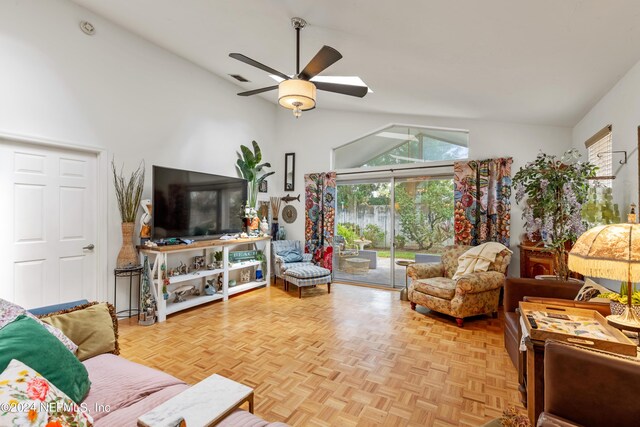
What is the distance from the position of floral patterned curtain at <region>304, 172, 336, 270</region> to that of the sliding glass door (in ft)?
0.90

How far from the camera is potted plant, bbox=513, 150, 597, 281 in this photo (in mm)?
2734

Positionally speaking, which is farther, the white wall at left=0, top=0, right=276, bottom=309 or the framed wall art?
the framed wall art

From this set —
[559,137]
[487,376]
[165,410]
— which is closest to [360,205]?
[559,137]

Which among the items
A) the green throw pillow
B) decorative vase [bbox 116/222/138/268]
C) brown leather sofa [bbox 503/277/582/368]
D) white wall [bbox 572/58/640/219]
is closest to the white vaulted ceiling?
white wall [bbox 572/58/640/219]

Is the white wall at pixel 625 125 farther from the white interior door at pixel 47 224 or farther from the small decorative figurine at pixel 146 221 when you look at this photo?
the white interior door at pixel 47 224

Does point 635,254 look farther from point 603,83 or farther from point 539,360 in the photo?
point 603,83

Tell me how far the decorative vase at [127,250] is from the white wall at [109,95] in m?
0.15

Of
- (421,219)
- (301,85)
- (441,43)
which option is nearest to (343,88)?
(301,85)

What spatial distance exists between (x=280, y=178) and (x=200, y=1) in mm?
3583

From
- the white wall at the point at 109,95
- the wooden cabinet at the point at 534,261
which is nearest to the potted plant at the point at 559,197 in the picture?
the wooden cabinet at the point at 534,261

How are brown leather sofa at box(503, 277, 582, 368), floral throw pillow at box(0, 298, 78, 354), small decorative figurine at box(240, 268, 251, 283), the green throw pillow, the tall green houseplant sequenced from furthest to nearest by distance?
1. small decorative figurine at box(240, 268, 251, 283)
2. the tall green houseplant
3. brown leather sofa at box(503, 277, 582, 368)
4. floral throw pillow at box(0, 298, 78, 354)
5. the green throw pillow

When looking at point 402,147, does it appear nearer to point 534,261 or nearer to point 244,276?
point 534,261

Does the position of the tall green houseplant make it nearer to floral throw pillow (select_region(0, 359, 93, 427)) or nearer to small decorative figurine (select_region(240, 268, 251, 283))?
small decorative figurine (select_region(240, 268, 251, 283))

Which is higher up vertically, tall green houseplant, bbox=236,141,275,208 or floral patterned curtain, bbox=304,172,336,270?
tall green houseplant, bbox=236,141,275,208
